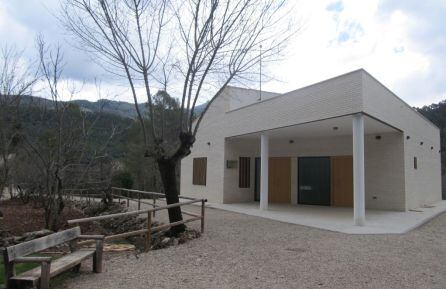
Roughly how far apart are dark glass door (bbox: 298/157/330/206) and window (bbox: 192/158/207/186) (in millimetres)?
4952

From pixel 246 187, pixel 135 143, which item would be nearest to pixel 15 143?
pixel 246 187

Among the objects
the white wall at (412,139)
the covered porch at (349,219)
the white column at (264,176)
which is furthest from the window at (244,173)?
the white wall at (412,139)

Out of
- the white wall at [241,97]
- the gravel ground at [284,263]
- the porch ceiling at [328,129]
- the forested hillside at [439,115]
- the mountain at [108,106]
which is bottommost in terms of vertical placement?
the gravel ground at [284,263]

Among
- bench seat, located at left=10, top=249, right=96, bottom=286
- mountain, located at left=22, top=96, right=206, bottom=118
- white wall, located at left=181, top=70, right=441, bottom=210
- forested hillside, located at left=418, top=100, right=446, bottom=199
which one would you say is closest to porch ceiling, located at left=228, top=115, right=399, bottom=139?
white wall, located at left=181, top=70, right=441, bottom=210

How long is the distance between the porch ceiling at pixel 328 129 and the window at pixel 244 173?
6.95 feet

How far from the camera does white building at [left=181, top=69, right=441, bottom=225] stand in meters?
11.1

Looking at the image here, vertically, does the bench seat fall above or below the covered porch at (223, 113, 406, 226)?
below

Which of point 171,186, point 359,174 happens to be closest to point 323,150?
point 359,174

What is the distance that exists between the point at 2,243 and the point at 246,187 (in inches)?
435

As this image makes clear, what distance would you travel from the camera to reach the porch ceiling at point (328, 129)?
11.9 metres

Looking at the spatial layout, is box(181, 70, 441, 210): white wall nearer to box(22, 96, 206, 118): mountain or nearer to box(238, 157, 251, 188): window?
box(238, 157, 251, 188): window

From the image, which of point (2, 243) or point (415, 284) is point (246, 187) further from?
point (415, 284)

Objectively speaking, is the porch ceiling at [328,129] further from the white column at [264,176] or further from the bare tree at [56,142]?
the bare tree at [56,142]

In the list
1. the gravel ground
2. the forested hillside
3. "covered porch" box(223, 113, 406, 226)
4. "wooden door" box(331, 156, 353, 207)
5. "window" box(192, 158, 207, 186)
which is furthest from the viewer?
the forested hillside
